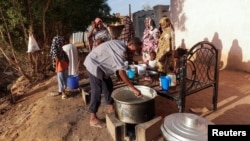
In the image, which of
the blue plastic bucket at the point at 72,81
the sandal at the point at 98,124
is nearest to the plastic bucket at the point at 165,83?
the sandal at the point at 98,124

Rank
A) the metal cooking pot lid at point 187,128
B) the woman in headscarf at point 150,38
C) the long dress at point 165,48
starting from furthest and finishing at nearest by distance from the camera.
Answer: the woman in headscarf at point 150,38
the long dress at point 165,48
the metal cooking pot lid at point 187,128

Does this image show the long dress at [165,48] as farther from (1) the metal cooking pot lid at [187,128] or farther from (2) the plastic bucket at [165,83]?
(1) the metal cooking pot lid at [187,128]

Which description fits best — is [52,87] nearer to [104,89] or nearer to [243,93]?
[104,89]

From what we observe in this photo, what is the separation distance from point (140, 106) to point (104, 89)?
0.98 metres

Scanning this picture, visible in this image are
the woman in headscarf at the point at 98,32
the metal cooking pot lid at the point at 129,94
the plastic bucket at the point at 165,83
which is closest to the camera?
the metal cooking pot lid at the point at 129,94

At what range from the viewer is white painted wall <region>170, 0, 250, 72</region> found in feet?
22.7

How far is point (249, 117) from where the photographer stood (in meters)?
4.27

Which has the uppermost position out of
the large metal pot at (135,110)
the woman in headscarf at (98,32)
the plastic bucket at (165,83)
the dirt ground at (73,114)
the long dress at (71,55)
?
the woman in headscarf at (98,32)

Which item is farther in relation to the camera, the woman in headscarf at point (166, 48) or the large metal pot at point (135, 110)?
the woman in headscarf at point (166, 48)

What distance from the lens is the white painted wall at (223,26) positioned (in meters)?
6.93

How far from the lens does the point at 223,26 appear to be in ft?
24.5

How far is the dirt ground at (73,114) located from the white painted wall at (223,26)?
3.19ft

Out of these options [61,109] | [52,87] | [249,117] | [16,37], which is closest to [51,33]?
[16,37]

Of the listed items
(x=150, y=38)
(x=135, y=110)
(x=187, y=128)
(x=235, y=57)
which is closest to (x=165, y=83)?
(x=135, y=110)
